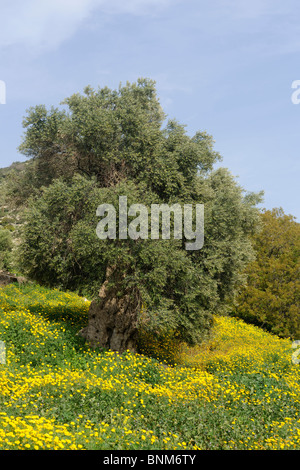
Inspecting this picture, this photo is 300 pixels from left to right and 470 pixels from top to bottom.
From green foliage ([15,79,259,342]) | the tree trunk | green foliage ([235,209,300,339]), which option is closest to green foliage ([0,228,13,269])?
green foliage ([235,209,300,339])

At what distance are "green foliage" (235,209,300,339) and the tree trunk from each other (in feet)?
62.5

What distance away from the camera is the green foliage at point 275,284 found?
33.1m

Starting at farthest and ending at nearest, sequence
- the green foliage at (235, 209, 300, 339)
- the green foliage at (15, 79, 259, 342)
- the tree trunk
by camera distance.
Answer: the green foliage at (235, 209, 300, 339) → the tree trunk → the green foliage at (15, 79, 259, 342)

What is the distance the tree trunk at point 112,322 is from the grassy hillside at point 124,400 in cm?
87

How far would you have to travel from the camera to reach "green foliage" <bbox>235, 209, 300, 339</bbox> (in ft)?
108

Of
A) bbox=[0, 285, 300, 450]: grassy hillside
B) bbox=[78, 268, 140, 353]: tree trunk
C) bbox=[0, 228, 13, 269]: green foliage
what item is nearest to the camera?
bbox=[0, 285, 300, 450]: grassy hillside

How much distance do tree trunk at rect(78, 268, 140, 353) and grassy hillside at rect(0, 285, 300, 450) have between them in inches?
34.3

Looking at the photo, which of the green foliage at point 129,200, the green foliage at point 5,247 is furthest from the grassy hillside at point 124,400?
the green foliage at point 5,247

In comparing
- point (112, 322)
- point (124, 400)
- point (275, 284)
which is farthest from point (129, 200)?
point (275, 284)

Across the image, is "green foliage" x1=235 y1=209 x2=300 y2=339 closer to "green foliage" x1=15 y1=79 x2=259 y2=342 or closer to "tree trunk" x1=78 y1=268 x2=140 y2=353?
"green foliage" x1=15 y1=79 x2=259 y2=342

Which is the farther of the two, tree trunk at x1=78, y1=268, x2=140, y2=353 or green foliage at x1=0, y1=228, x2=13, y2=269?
green foliage at x1=0, y1=228, x2=13, y2=269

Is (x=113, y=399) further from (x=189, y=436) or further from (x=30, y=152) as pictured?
(x=30, y=152)

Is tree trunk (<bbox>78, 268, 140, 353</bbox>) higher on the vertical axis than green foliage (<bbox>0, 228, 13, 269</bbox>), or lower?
lower
